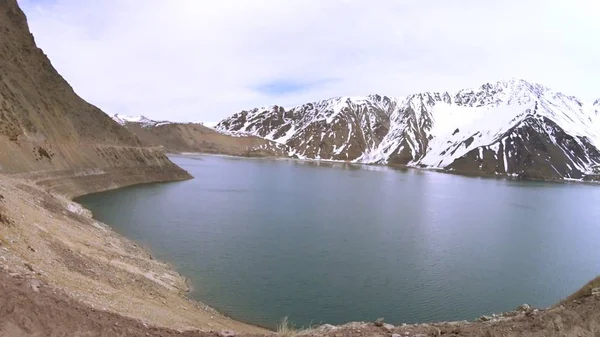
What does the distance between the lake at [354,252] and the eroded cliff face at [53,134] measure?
4.85 metres

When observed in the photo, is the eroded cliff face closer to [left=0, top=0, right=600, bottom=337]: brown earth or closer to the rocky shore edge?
[left=0, top=0, right=600, bottom=337]: brown earth

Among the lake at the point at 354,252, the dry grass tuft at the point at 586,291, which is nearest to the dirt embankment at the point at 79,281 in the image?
the lake at the point at 354,252

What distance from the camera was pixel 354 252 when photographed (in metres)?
31.5

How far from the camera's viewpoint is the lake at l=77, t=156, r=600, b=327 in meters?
21.5

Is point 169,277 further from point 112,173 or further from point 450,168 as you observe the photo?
point 450,168

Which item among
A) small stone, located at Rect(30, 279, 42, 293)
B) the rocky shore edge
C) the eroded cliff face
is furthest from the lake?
small stone, located at Rect(30, 279, 42, 293)

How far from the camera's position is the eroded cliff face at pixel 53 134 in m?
46.2

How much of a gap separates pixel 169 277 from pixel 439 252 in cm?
2020

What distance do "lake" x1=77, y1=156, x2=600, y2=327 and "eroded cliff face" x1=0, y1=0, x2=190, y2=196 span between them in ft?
15.9

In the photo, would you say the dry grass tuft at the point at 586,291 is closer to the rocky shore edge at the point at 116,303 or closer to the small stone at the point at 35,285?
the rocky shore edge at the point at 116,303

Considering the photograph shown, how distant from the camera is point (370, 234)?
1526 inches

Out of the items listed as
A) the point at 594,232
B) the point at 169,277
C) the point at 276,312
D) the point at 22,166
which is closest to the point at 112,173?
the point at 22,166

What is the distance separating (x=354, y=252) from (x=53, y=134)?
143 ft

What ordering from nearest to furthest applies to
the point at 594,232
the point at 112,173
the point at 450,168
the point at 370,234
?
the point at 370,234 < the point at 594,232 < the point at 112,173 < the point at 450,168
